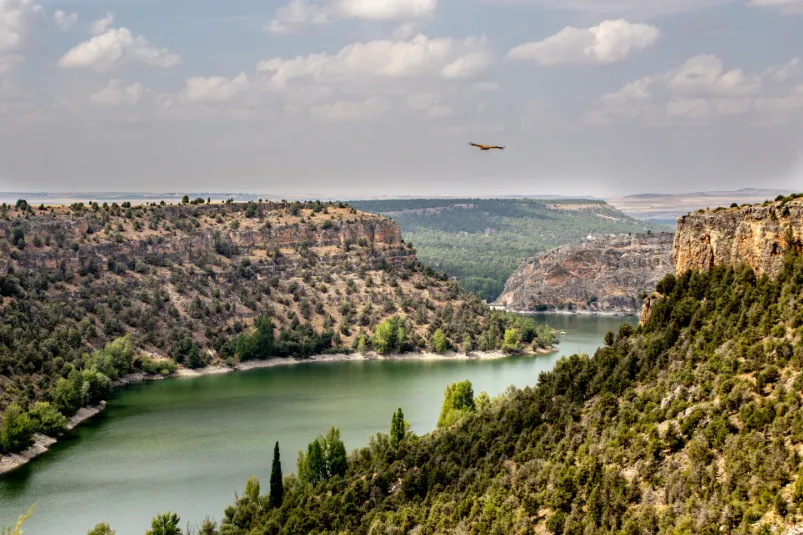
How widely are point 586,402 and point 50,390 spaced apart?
4679 cm

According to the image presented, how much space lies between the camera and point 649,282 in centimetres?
15950

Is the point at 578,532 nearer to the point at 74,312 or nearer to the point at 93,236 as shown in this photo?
the point at 74,312

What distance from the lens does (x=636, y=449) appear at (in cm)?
3014

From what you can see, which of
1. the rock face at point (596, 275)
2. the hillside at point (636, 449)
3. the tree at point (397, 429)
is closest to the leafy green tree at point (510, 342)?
the tree at point (397, 429)

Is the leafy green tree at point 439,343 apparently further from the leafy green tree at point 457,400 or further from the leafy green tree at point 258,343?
the leafy green tree at point 457,400

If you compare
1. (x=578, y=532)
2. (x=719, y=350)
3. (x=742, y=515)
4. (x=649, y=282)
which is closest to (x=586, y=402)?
(x=719, y=350)

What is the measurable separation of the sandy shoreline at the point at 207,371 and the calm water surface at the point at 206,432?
905 mm

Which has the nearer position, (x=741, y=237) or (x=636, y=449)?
(x=636, y=449)

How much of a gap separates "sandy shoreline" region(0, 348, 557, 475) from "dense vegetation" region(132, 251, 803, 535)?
21.2 metres

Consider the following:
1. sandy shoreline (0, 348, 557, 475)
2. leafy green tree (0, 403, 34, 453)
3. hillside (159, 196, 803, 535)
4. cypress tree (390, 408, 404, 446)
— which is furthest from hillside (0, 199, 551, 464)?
hillside (159, 196, 803, 535)

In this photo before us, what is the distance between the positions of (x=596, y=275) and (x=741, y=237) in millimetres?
132482

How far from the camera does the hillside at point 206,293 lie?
85.4m

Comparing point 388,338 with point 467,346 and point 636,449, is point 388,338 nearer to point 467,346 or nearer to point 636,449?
point 467,346

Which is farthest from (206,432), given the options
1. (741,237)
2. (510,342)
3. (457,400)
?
(510,342)
